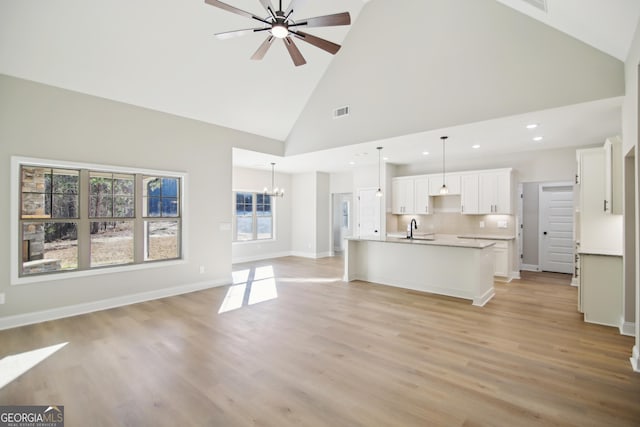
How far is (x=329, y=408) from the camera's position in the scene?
2199mm

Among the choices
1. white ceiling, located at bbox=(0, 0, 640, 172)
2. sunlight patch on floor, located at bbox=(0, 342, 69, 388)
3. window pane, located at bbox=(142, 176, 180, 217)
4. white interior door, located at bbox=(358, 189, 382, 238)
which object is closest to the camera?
sunlight patch on floor, located at bbox=(0, 342, 69, 388)

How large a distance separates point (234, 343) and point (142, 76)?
406 cm

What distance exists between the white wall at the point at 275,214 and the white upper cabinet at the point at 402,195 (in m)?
3.59

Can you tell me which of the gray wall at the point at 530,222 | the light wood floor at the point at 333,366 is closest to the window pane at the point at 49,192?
the light wood floor at the point at 333,366

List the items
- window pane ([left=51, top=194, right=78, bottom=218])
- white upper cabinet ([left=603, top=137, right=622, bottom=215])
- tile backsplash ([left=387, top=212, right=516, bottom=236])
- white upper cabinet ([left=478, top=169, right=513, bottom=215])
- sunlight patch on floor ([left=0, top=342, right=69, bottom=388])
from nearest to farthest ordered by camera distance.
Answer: sunlight patch on floor ([left=0, top=342, right=69, bottom=388]) → white upper cabinet ([left=603, top=137, right=622, bottom=215]) → window pane ([left=51, top=194, right=78, bottom=218]) → white upper cabinet ([left=478, top=169, right=513, bottom=215]) → tile backsplash ([left=387, top=212, right=516, bottom=236])

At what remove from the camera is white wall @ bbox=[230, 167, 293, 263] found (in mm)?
8655

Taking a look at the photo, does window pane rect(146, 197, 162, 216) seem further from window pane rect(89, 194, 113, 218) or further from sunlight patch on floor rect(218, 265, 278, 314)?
sunlight patch on floor rect(218, 265, 278, 314)

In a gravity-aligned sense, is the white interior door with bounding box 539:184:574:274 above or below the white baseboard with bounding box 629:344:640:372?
above

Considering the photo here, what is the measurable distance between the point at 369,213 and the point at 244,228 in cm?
378

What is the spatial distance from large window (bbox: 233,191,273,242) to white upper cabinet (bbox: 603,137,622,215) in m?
7.87

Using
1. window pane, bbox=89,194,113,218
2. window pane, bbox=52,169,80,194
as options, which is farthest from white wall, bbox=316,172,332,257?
window pane, bbox=52,169,80,194

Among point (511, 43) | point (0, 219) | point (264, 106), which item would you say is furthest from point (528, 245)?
point (0, 219)

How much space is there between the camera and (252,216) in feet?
30.1

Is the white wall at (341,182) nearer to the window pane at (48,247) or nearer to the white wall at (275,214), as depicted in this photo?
the white wall at (275,214)
